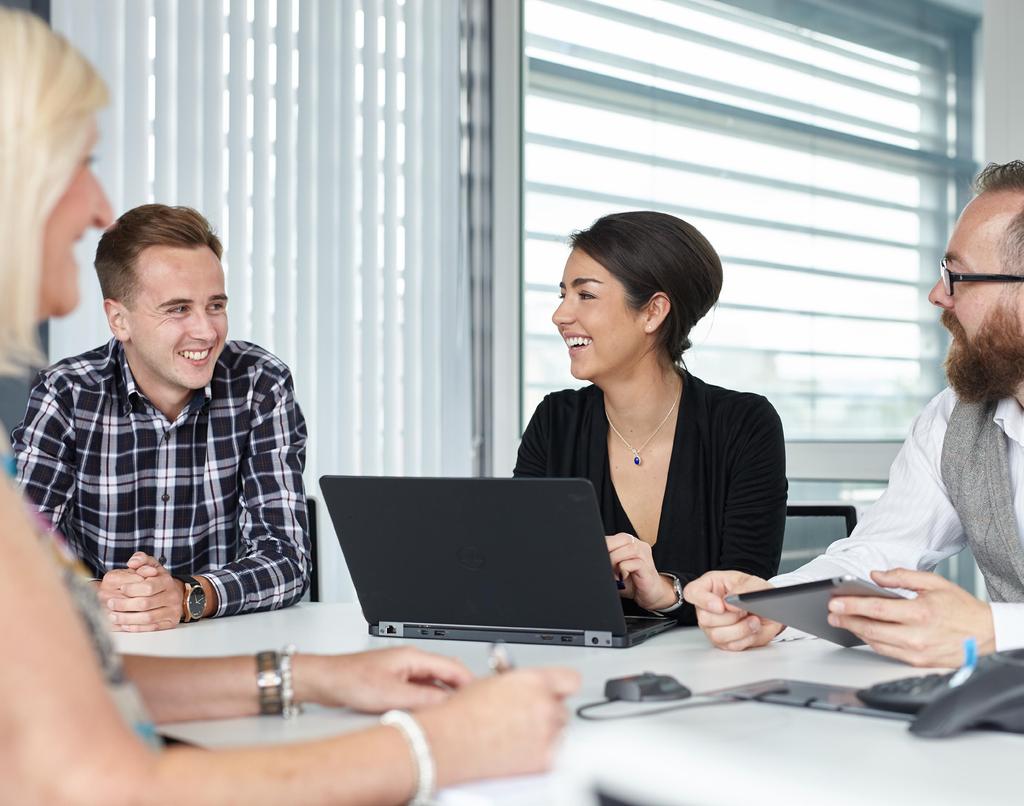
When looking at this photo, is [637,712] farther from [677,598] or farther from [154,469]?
[154,469]

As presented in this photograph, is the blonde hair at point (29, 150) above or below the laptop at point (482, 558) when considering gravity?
above

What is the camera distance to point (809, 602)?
1551mm

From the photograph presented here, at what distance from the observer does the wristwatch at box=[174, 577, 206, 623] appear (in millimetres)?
2051

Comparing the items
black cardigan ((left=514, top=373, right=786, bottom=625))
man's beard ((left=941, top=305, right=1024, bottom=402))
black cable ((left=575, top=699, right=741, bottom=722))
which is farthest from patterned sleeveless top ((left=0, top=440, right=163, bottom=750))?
man's beard ((left=941, top=305, right=1024, bottom=402))

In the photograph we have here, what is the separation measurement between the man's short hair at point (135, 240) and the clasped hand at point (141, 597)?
2.72 feet

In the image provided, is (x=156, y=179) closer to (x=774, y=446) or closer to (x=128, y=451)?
(x=128, y=451)

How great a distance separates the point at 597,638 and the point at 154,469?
1276 mm

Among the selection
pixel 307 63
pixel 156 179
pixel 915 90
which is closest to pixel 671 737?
pixel 915 90

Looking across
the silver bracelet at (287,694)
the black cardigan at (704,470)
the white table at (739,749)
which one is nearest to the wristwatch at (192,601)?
the white table at (739,749)

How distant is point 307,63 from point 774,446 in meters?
2.35

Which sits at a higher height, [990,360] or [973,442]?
[990,360]

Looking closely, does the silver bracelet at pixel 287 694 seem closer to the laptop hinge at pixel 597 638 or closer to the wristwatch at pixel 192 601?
the laptop hinge at pixel 597 638

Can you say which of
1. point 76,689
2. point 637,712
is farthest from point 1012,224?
point 76,689

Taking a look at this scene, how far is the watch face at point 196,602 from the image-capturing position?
2.06 meters
